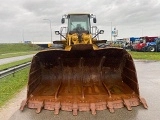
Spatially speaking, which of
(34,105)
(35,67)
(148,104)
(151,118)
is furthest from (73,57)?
(151,118)

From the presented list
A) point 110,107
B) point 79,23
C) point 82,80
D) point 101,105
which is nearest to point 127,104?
point 110,107

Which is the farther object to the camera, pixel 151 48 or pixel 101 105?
pixel 151 48

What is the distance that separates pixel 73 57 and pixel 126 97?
1.99 m

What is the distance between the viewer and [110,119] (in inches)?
254

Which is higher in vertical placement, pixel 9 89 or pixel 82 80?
pixel 82 80

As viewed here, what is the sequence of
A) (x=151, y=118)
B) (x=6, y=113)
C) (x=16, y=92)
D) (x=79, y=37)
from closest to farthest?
(x=151, y=118)
(x=6, y=113)
(x=16, y=92)
(x=79, y=37)

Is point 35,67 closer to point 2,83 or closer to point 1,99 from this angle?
point 1,99

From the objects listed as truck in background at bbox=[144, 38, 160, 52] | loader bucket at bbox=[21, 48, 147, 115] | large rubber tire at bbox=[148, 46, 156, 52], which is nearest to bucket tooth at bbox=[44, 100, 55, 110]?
loader bucket at bbox=[21, 48, 147, 115]

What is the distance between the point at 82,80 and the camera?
28.7 feet

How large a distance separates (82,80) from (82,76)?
0.39 ft

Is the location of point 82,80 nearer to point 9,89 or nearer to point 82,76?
point 82,76

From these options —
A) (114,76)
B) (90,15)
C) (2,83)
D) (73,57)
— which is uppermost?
(90,15)

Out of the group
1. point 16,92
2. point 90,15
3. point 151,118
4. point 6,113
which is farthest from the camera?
point 90,15

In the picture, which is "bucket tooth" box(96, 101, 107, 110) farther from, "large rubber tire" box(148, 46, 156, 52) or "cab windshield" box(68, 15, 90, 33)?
"large rubber tire" box(148, 46, 156, 52)
